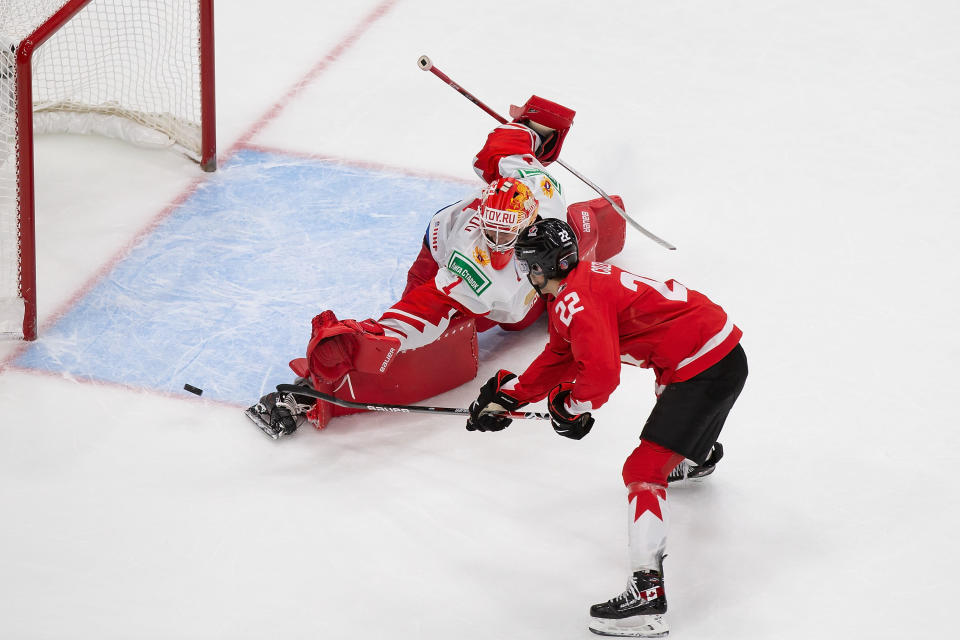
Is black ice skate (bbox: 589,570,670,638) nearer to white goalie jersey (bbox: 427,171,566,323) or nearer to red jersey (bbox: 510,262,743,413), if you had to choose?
red jersey (bbox: 510,262,743,413)

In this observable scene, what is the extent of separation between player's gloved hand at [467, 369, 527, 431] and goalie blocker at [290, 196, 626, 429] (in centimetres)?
42

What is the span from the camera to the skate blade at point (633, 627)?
3248 millimetres

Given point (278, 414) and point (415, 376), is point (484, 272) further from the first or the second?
point (278, 414)

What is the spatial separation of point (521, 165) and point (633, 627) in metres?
1.57

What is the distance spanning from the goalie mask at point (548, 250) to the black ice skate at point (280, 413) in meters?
1.03

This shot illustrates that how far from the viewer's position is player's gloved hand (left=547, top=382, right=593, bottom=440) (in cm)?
333

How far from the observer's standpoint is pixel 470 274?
388 cm

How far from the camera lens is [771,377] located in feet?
13.9

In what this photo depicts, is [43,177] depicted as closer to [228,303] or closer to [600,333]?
[228,303]

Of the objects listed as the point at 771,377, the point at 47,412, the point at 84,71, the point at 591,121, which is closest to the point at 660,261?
the point at 771,377

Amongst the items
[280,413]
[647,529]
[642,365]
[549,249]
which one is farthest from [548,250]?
[280,413]

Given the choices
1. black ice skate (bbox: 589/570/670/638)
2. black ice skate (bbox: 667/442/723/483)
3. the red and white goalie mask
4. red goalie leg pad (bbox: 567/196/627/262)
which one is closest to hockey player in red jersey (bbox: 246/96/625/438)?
the red and white goalie mask

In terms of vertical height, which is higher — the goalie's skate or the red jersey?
the red jersey

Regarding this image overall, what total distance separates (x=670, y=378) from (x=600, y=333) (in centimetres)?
31
